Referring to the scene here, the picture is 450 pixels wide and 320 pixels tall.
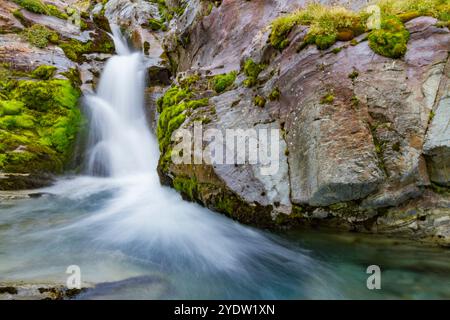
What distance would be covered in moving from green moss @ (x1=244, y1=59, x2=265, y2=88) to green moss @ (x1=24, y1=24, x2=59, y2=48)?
14.0 meters

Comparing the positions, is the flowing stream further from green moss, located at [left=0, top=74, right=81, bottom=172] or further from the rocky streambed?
green moss, located at [left=0, top=74, right=81, bottom=172]

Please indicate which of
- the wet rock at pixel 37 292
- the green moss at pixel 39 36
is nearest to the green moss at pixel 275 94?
the wet rock at pixel 37 292

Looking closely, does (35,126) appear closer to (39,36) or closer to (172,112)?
(172,112)

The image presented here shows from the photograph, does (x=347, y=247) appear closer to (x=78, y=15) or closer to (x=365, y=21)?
(x=365, y=21)

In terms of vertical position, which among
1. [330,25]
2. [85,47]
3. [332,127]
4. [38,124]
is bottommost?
[332,127]

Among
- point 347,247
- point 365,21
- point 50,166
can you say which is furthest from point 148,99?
point 347,247

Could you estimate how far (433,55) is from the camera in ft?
18.7

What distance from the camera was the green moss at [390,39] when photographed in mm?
6008

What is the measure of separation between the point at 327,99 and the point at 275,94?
1568 mm

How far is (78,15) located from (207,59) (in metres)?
14.9

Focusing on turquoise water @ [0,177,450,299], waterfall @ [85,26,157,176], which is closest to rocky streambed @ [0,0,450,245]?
turquoise water @ [0,177,450,299]

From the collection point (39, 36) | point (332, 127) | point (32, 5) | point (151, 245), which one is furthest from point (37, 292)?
point (32, 5)

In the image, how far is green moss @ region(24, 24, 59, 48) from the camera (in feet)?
54.6

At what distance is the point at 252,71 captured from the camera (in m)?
8.45
